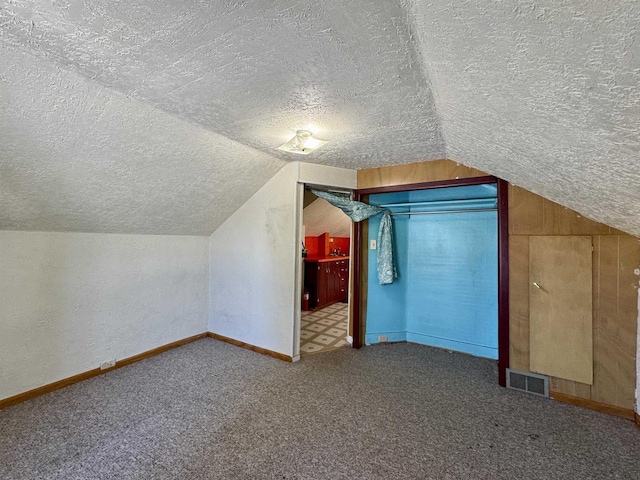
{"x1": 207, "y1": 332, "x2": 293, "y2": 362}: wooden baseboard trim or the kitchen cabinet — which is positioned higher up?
the kitchen cabinet

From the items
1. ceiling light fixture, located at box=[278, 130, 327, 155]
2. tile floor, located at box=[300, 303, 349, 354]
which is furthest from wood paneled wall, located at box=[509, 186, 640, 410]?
tile floor, located at box=[300, 303, 349, 354]

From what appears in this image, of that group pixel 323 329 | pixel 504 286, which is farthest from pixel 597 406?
pixel 323 329

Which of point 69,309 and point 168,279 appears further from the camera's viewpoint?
point 168,279

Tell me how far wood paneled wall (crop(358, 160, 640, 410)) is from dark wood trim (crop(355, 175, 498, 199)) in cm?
27

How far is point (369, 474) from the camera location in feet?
5.10

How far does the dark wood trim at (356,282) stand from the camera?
3355 mm

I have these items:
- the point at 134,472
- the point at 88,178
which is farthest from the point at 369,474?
the point at 88,178

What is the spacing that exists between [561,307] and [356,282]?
1833 millimetres

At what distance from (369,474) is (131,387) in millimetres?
2046

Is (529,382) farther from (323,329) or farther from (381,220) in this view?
(323,329)

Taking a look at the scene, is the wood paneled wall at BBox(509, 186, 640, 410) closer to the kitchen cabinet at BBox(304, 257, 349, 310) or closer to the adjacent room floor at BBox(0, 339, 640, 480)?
the adjacent room floor at BBox(0, 339, 640, 480)

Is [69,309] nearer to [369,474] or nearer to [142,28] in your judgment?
[142,28]

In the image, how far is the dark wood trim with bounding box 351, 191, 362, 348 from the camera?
11.0 ft

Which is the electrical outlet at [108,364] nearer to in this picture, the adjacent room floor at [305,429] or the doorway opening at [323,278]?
the adjacent room floor at [305,429]
